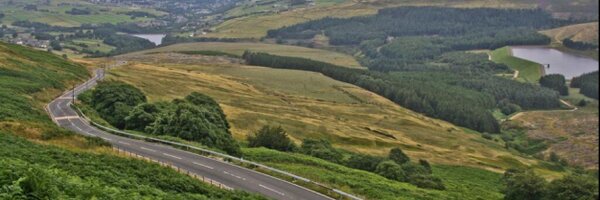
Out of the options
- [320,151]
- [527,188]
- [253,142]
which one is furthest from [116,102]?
[527,188]

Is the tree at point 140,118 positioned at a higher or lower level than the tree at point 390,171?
higher

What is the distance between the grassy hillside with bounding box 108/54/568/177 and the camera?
12744 cm

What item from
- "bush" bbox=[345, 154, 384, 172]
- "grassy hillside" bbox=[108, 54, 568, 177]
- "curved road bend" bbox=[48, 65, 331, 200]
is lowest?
"grassy hillside" bbox=[108, 54, 568, 177]

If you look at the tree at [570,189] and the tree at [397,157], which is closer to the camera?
the tree at [570,189]

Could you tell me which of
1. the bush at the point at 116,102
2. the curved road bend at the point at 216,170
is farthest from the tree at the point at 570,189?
the bush at the point at 116,102

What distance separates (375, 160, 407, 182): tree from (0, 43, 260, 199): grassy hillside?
3388cm

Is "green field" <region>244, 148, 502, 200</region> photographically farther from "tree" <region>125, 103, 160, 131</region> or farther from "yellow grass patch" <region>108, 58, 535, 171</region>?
"yellow grass patch" <region>108, 58, 535, 171</region>

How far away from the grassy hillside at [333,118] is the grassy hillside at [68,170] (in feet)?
160

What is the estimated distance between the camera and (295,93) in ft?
629

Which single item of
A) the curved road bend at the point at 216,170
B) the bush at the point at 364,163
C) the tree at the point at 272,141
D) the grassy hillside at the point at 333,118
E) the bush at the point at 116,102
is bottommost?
the grassy hillside at the point at 333,118

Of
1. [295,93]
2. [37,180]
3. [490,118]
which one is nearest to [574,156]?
[490,118]

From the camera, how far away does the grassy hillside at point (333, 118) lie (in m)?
127

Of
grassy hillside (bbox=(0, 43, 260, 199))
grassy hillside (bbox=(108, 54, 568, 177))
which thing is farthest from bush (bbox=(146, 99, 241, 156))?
grassy hillside (bbox=(108, 54, 568, 177))

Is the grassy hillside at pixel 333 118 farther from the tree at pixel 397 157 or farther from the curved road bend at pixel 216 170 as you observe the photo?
the curved road bend at pixel 216 170
